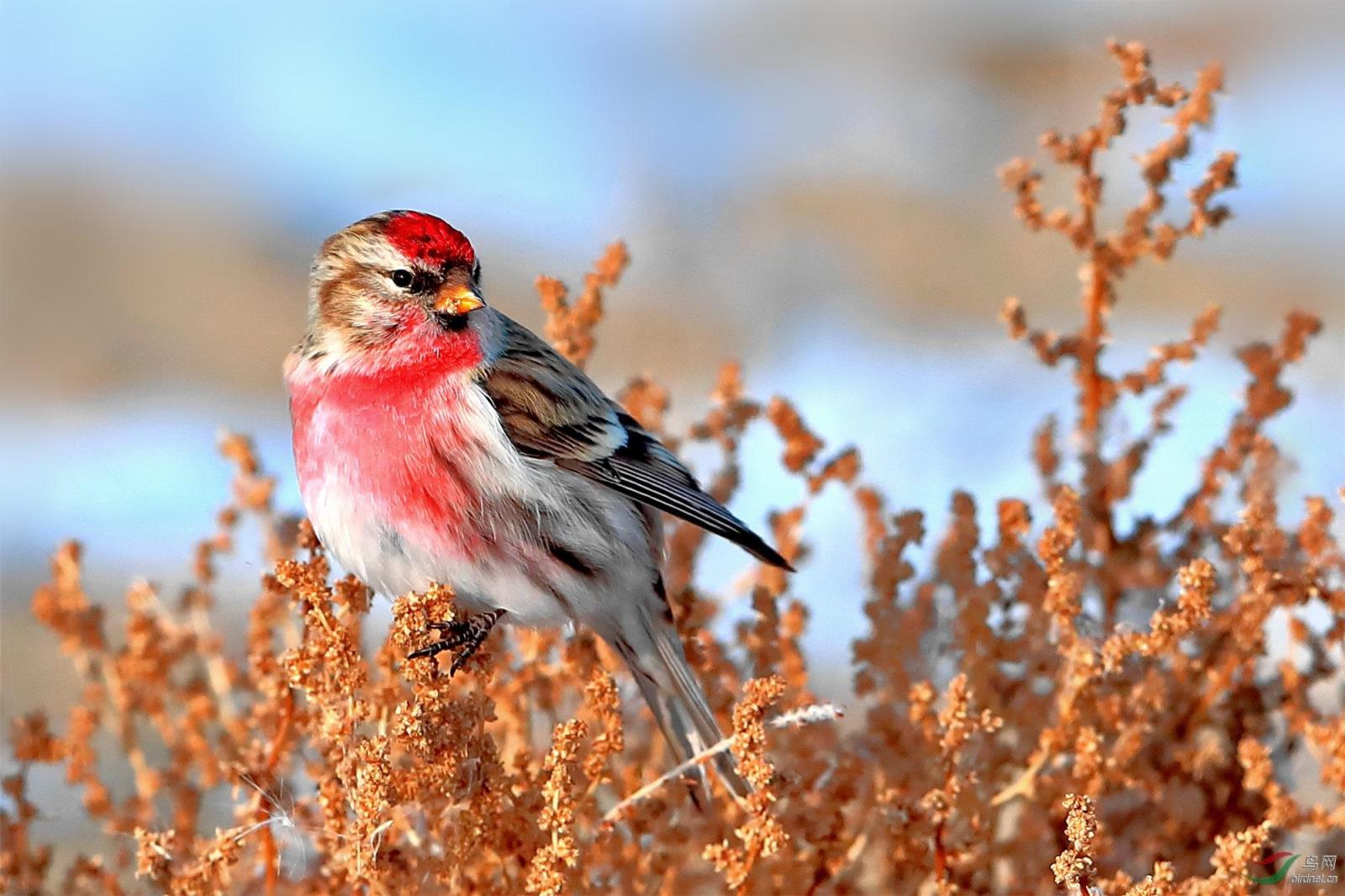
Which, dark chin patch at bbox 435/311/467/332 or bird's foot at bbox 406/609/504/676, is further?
dark chin patch at bbox 435/311/467/332

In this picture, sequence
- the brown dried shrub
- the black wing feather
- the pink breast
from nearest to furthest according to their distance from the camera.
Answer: the brown dried shrub
the pink breast
the black wing feather

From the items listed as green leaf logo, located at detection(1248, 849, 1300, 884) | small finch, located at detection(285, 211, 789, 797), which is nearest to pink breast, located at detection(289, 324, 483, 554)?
small finch, located at detection(285, 211, 789, 797)

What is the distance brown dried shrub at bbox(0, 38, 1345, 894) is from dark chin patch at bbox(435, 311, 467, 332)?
0.44 feet

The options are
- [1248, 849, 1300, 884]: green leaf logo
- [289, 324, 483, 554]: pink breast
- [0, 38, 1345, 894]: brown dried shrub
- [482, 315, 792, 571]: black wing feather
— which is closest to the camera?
[0, 38, 1345, 894]: brown dried shrub

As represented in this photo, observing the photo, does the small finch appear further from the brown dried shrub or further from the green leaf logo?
the green leaf logo

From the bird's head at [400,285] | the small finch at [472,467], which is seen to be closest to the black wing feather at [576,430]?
the small finch at [472,467]

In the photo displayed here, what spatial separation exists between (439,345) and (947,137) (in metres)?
6.69

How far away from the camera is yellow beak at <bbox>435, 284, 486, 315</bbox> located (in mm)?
2373

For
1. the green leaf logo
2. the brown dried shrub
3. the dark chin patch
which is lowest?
the green leaf logo

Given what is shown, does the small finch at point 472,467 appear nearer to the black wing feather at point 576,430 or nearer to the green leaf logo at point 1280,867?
the black wing feather at point 576,430

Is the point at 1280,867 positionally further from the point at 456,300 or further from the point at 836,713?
the point at 456,300

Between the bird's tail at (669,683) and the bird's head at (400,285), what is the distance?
1.69ft

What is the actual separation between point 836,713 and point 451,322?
3.47ft

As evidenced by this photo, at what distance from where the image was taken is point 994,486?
4797 mm
